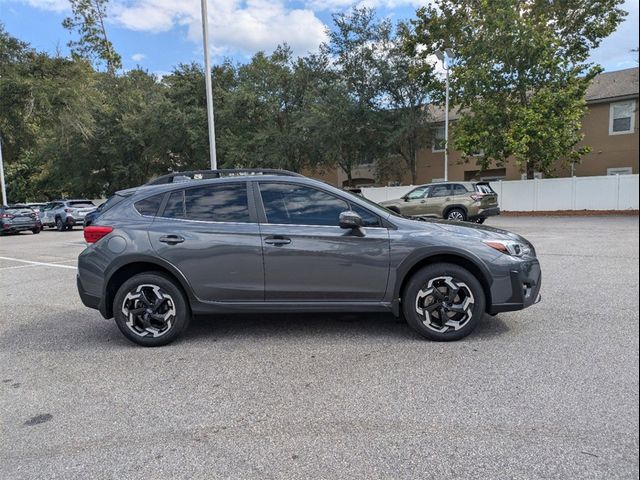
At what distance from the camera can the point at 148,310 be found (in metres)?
4.61

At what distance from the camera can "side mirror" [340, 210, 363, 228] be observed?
4348 mm

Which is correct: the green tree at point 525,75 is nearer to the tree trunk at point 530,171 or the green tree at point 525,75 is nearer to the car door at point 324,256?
the tree trunk at point 530,171

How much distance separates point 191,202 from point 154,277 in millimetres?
857

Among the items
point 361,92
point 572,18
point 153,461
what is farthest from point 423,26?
point 153,461

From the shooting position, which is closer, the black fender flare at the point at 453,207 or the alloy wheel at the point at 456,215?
the black fender flare at the point at 453,207

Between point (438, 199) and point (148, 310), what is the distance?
13223mm

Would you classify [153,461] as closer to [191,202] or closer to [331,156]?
[191,202]

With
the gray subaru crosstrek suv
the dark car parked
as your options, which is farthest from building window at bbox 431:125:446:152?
the gray subaru crosstrek suv

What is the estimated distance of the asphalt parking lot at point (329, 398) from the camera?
2.62 metres

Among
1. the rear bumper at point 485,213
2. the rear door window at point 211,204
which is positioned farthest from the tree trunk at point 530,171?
the rear door window at point 211,204

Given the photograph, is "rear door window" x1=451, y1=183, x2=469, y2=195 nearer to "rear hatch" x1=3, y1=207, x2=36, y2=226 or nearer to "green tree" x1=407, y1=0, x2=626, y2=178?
"green tree" x1=407, y1=0, x2=626, y2=178

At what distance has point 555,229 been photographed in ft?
48.8

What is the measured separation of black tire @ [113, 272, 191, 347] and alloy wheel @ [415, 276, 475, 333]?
2398 mm

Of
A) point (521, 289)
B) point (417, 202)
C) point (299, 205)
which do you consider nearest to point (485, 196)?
point (417, 202)
